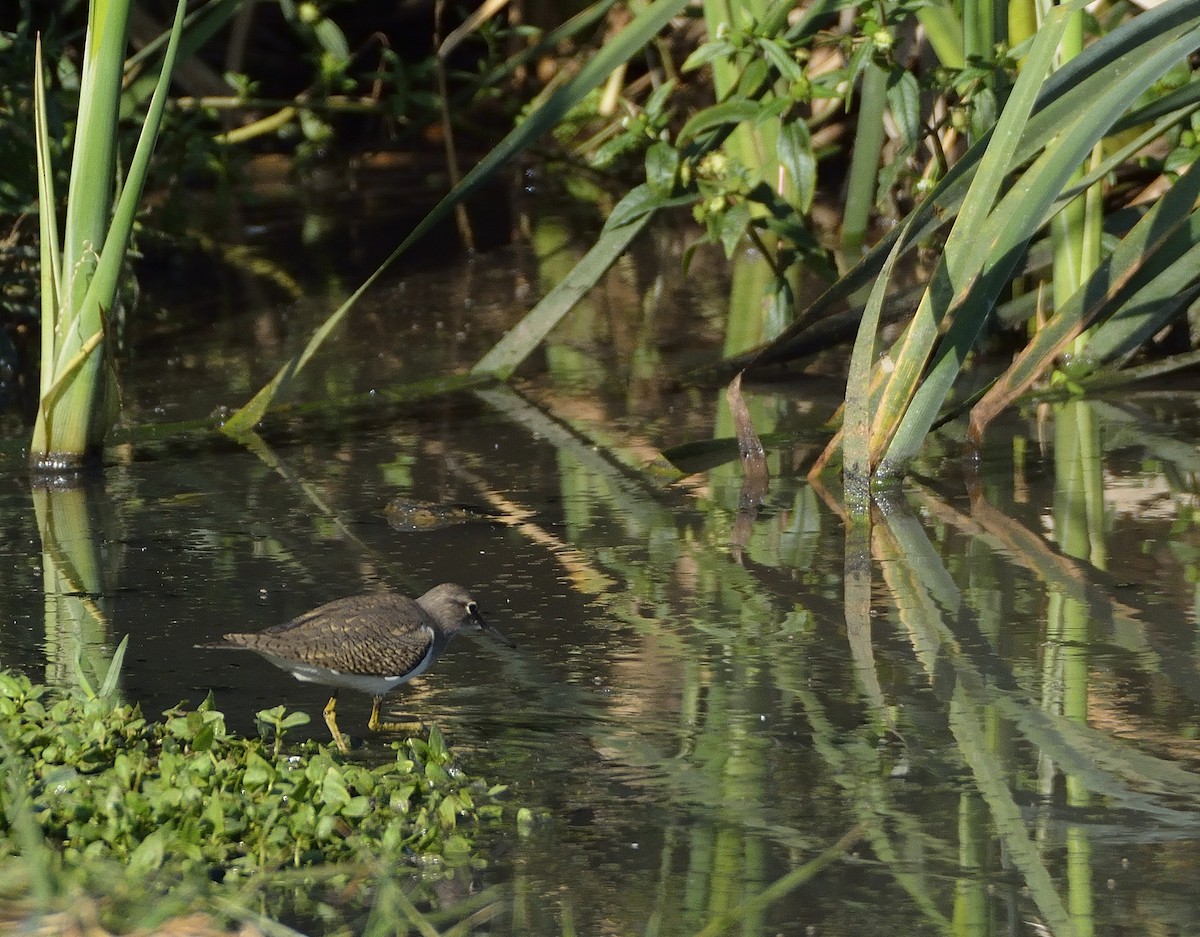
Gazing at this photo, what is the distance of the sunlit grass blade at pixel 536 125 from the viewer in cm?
527

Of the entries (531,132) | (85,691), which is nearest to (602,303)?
(531,132)

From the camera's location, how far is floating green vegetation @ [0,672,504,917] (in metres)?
A: 2.76

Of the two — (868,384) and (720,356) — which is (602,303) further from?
(868,384)

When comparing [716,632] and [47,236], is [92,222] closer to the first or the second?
[47,236]

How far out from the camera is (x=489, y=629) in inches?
151

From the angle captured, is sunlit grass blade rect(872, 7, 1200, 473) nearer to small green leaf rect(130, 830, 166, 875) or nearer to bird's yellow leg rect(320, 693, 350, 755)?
bird's yellow leg rect(320, 693, 350, 755)

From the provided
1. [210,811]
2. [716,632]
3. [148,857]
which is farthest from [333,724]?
[716,632]

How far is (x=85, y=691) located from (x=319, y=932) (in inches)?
29.5

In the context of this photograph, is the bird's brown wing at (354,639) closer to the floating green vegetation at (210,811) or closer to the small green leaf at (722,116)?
the floating green vegetation at (210,811)

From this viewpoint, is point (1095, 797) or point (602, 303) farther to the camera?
point (602, 303)

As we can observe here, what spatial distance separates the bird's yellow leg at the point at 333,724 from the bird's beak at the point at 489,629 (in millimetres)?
337

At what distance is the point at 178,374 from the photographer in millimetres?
6711

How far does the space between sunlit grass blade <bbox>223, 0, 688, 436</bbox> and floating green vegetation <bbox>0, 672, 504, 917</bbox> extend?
7.78ft

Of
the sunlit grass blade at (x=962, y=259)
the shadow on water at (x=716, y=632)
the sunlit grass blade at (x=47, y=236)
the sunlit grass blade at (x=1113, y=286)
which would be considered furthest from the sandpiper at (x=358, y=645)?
the sunlit grass blade at (x=1113, y=286)
